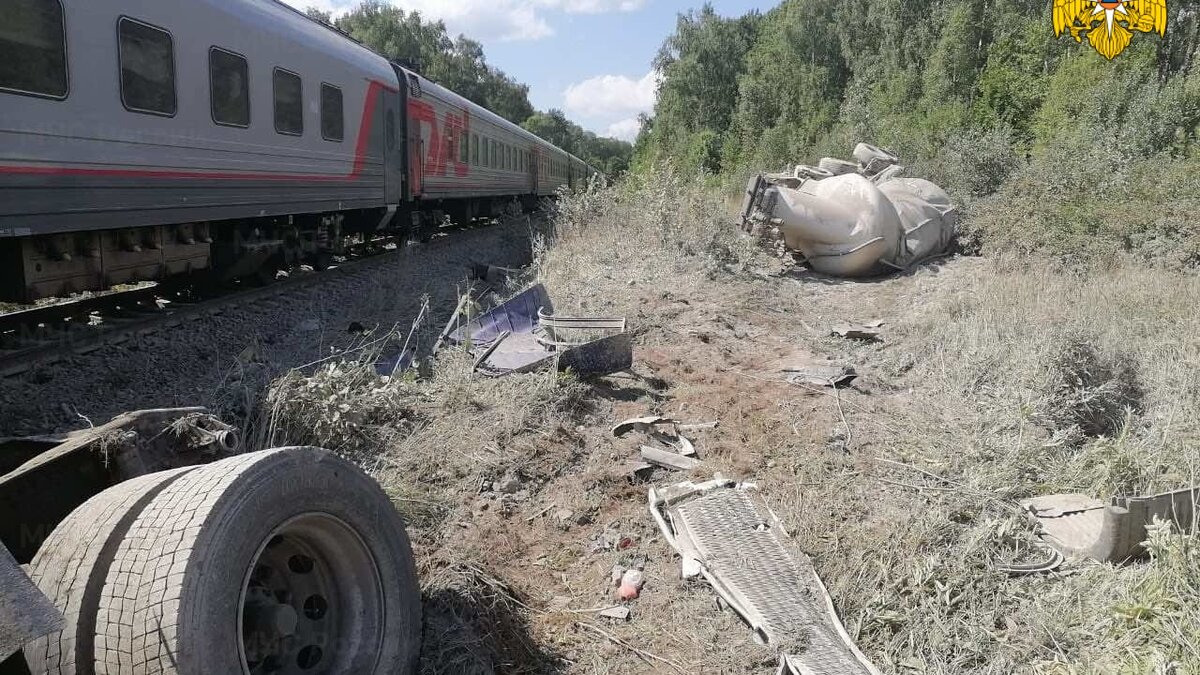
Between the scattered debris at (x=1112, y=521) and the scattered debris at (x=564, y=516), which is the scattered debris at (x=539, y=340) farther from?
Answer: the scattered debris at (x=1112, y=521)

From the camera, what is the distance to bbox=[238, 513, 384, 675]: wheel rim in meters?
2.15

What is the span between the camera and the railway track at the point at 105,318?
545cm

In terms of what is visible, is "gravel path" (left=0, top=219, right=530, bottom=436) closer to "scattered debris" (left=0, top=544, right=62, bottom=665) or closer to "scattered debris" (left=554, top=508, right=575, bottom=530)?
"scattered debris" (left=554, top=508, right=575, bottom=530)

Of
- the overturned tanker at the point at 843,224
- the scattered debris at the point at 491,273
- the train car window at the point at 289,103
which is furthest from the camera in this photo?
the scattered debris at the point at 491,273

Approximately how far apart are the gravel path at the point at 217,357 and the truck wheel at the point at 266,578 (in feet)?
7.30

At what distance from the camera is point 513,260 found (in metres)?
14.7

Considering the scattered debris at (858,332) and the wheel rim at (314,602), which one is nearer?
the wheel rim at (314,602)

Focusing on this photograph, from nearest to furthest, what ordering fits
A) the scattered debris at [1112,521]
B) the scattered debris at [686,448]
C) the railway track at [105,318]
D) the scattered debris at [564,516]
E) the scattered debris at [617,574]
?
the scattered debris at [1112,521] → the scattered debris at [617,574] → the scattered debris at [564,516] → the scattered debris at [686,448] → the railway track at [105,318]

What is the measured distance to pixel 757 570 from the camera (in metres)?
3.35

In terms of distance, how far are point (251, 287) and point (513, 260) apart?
6.47m

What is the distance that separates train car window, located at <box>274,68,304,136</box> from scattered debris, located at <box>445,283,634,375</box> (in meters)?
3.39

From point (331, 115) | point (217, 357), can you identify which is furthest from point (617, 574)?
point (331, 115)

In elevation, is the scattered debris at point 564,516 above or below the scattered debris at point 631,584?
above

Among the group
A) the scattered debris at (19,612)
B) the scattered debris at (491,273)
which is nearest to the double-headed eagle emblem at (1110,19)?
the scattered debris at (491,273)
